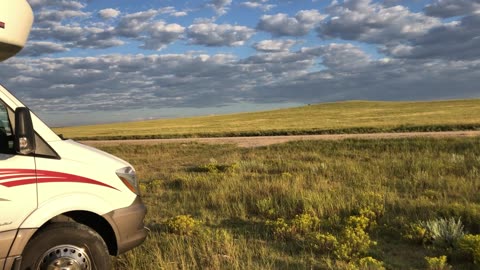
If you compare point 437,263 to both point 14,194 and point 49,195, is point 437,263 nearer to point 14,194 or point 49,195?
point 49,195

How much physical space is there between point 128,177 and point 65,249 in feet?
3.15

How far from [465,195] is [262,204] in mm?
3888

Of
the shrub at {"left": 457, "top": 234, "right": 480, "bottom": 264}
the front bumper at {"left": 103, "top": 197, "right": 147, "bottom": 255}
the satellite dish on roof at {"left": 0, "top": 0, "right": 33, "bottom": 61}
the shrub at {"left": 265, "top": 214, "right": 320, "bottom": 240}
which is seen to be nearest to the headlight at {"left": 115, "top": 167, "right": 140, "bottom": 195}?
the front bumper at {"left": 103, "top": 197, "right": 147, "bottom": 255}

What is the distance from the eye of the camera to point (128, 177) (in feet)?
15.7

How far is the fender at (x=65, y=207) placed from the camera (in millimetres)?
4026

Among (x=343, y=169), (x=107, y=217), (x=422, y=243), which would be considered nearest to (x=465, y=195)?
(x=422, y=243)

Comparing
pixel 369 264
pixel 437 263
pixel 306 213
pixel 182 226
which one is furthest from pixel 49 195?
pixel 306 213

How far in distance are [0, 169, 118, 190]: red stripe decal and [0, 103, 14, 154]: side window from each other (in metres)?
0.24

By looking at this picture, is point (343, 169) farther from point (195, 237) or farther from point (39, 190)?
point (39, 190)

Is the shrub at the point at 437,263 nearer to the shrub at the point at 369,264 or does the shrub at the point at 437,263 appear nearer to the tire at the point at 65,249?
the shrub at the point at 369,264

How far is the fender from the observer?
403 cm

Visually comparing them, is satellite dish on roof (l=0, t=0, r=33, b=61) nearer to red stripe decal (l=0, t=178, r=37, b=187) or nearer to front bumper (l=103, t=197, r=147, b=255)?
red stripe decal (l=0, t=178, r=37, b=187)

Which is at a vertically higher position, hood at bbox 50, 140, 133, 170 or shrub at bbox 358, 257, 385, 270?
hood at bbox 50, 140, 133, 170

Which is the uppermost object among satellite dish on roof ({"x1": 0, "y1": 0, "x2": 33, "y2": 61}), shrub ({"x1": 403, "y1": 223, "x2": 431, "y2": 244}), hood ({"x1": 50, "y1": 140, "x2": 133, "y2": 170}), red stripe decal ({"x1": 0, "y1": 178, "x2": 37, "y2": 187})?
satellite dish on roof ({"x1": 0, "y1": 0, "x2": 33, "y2": 61})
